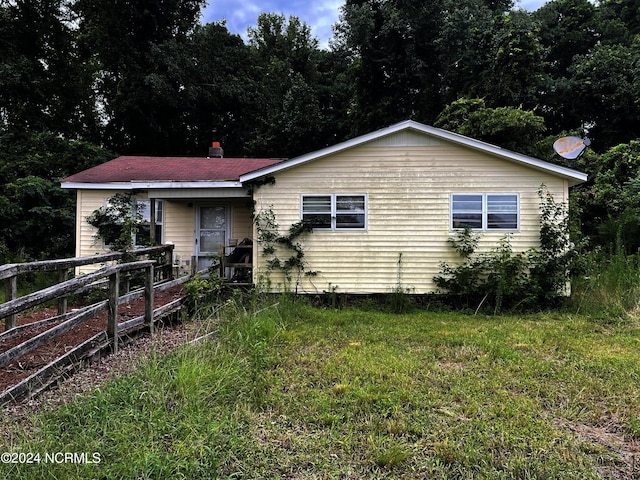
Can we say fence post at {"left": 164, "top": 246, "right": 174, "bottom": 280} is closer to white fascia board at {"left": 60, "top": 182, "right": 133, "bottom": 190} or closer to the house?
the house

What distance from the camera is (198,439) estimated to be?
279cm

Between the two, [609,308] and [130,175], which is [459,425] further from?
[130,175]

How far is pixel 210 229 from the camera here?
10891 mm

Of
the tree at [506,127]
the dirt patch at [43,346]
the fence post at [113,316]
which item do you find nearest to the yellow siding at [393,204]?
the dirt patch at [43,346]

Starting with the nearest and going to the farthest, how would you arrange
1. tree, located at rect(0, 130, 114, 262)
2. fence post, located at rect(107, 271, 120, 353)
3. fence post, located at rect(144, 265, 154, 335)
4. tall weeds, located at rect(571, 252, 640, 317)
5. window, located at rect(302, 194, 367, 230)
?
1. fence post, located at rect(107, 271, 120, 353)
2. fence post, located at rect(144, 265, 154, 335)
3. tall weeds, located at rect(571, 252, 640, 317)
4. window, located at rect(302, 194, 367, 230)
5. tree, located at rect(0, 130, 114, 262)

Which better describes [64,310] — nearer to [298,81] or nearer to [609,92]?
[298,81]

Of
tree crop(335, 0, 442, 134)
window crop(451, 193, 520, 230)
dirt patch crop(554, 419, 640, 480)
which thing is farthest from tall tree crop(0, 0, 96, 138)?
dirt patch crop(554, 419, 640, 480)

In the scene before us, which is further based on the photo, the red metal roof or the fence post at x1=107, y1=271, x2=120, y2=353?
the red metal roof

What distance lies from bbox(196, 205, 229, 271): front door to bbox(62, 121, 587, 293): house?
1.78 metres

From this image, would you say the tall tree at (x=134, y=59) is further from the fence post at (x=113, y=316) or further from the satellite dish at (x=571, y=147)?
the fence post at (x=113, y=316)

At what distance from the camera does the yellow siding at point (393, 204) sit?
8539 millimetres

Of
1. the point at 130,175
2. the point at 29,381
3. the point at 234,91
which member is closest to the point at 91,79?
the point at 234,91

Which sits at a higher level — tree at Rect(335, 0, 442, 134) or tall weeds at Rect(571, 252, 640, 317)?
tree at Rect(335, 0, 442, 134)

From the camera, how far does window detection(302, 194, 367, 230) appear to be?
883 cm
